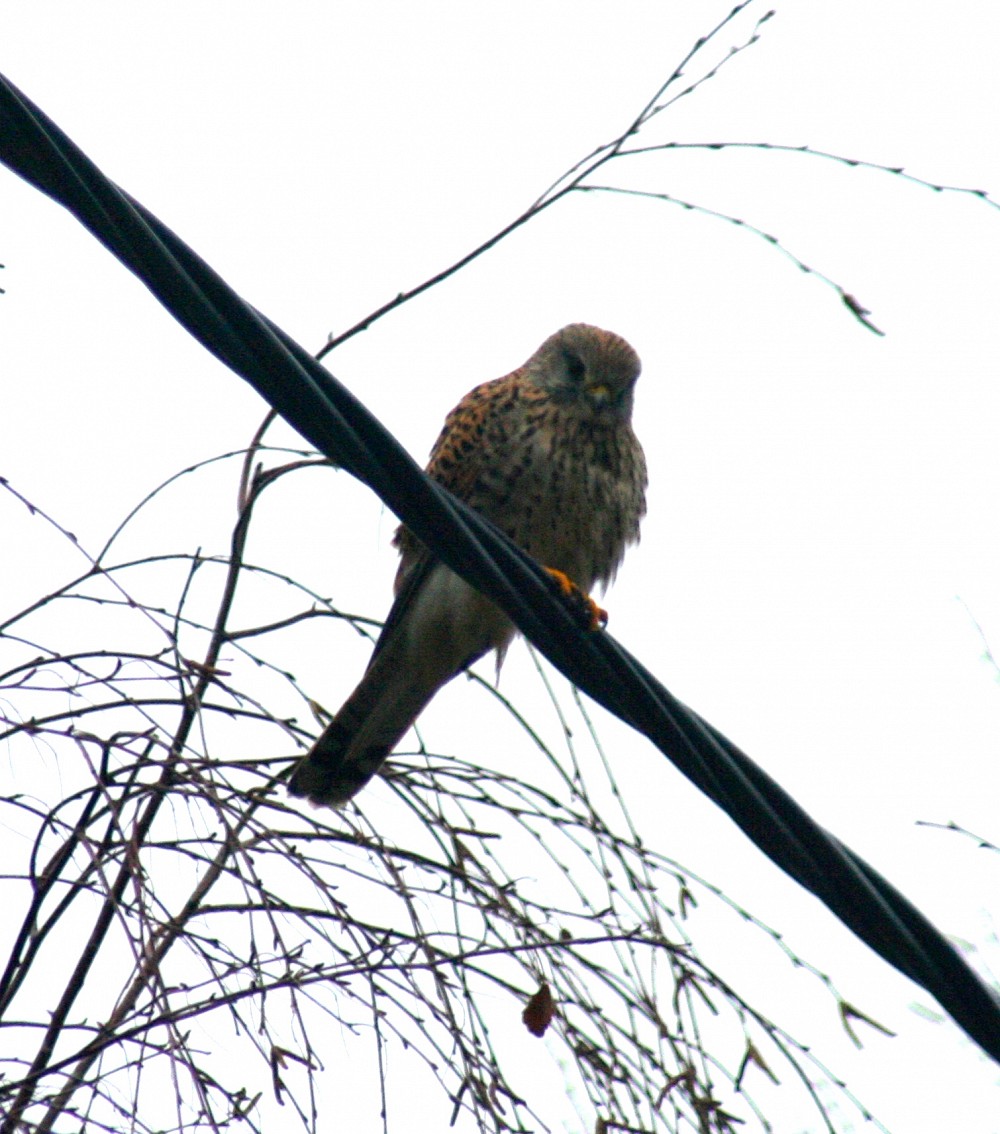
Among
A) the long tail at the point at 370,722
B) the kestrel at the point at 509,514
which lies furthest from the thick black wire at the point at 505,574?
the kestrel at the point at 509,514

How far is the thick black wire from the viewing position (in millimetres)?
1847

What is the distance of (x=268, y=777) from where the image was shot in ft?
8.29

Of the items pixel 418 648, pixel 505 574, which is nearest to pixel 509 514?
pixel 418 648

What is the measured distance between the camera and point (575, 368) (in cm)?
440

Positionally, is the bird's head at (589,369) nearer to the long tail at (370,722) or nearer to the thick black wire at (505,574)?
the long tail at (370,722)

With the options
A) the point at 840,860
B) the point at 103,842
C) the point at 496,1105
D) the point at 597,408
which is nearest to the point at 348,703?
the point at 597,408

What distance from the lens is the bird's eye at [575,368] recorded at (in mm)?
4379

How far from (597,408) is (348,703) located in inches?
39.3

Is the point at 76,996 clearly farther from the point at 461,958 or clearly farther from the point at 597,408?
the point at 597,408

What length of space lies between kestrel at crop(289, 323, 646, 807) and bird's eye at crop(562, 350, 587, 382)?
2 cm

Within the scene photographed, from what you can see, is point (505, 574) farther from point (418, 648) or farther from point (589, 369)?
point (589, 369)

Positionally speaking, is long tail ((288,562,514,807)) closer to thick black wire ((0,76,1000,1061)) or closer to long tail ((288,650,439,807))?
long tail ((288,650,439,807))

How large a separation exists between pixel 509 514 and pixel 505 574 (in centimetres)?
186

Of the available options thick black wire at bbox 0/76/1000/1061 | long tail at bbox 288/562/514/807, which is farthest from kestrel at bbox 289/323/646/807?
thick black wire at bbox 0/76/1000/1061
